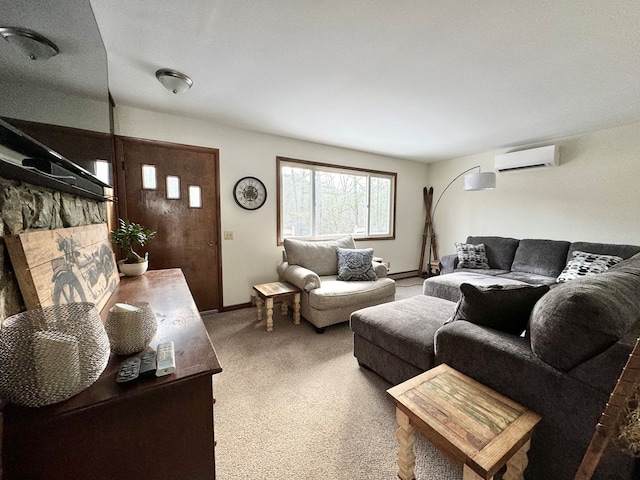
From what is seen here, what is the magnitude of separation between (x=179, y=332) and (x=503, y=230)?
190 inches

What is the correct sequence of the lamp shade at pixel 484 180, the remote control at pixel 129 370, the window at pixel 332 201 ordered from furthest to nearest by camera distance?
the window at pixel 332 201
the lamp shade at pixel 484 180
the remote control at pixel 129 370

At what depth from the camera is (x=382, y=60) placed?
70.7 inches

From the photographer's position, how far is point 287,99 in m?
2.39

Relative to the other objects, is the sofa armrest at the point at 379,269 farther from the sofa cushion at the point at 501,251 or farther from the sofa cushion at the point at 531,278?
the sofa cushion at the point at 501,251

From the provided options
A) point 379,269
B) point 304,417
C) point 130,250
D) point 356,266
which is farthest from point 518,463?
point 130,250

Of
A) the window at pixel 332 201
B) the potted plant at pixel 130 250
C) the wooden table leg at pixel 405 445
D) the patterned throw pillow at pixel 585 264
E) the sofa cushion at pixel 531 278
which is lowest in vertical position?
the wooden table leg at pixel 405 445

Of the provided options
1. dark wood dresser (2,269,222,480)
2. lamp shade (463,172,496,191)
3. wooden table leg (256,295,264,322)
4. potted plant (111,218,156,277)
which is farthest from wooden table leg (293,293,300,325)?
lamp shade (463,172,496,191)

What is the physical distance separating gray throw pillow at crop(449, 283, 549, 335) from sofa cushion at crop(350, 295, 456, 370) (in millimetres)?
368

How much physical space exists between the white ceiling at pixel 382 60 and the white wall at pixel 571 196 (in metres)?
0.40

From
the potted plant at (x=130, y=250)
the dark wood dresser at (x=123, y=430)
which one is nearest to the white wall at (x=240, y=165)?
the potted plant at (x=130, y=250)

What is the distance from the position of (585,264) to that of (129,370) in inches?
168

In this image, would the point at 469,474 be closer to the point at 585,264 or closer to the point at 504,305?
the point at 504,305

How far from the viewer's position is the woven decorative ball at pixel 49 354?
22.6 inches

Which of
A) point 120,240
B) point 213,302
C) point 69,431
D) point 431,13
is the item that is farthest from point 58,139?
point 213,302
